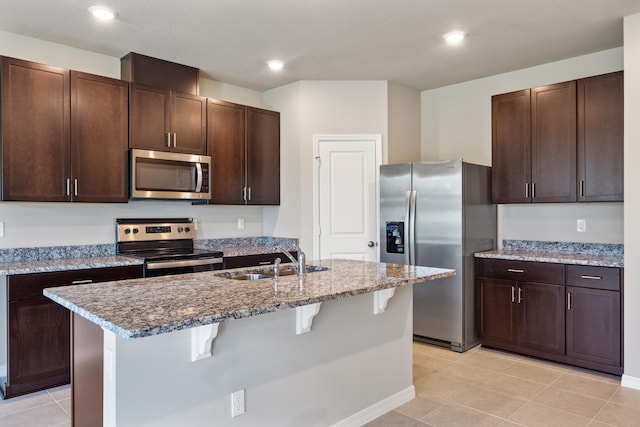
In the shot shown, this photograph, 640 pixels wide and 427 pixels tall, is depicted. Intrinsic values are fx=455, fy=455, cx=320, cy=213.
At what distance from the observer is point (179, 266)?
12.4 ft

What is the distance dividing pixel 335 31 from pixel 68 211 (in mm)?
2611

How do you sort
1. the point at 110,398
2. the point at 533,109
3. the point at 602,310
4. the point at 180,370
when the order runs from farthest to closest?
1. the point at 533,109
2. the point at 602,310
3. the point at 180,370
4. the point at 110,398

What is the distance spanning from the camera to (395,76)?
462 centimetres

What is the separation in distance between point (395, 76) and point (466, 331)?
2.56m

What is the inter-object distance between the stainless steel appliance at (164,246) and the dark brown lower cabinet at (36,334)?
529 millimetres

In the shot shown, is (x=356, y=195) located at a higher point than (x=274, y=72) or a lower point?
lower

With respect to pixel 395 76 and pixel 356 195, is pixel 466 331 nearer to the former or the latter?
pixel 356 195

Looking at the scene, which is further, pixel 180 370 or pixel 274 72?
pixel 274 72

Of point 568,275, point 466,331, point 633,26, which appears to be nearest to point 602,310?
point 568,275

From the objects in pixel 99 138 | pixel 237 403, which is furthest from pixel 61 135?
pixel 237 403

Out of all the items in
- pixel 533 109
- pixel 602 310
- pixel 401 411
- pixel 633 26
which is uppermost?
pixel 633 26

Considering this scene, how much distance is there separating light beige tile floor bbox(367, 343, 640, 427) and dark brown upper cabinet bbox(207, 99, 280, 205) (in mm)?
2270

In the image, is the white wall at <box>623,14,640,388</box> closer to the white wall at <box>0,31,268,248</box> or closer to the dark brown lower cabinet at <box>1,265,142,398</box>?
the white wall at <box>0,31,268,248</box>

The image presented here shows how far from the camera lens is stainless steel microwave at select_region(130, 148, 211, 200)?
12.5 ft
